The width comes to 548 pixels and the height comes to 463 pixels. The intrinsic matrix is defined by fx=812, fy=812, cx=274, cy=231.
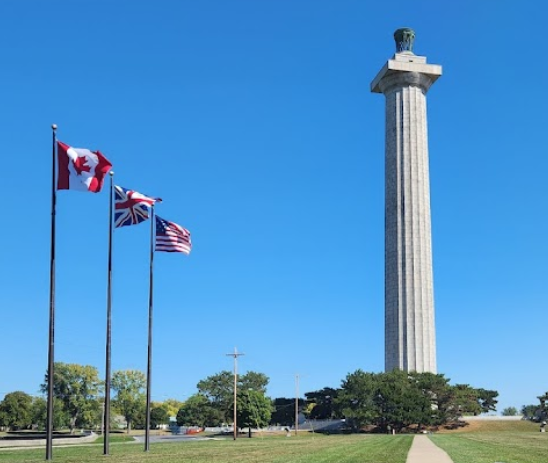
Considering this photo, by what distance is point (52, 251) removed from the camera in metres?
30.4

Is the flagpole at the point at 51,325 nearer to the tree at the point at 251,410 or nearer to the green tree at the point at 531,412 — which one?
the tree at the point at 251,410

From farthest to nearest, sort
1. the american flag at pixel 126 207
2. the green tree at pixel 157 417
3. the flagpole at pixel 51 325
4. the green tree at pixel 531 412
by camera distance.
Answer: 1. the green tree at pixel 157 417
2. the green tree at pixel 531 412
3. the american flag at pixel 126 207
4. the flagpole at pixel 51 325

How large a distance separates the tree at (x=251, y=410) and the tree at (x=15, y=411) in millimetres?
49246

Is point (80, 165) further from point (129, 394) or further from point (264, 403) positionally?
point (129, 394)

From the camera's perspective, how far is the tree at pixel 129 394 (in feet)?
449

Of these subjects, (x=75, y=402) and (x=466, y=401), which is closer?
(x=466, y=401)

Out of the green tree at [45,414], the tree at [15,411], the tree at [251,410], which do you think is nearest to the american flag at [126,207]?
the tree at [251,410]

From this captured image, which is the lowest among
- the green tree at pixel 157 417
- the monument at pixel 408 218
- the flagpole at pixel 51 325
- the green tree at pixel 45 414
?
the green tree at pixel 157 417

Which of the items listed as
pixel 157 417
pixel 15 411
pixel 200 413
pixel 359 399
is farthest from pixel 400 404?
pixel 157 417

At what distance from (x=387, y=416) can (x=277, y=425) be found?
44159 mm

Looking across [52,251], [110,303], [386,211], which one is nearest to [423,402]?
[386,211]

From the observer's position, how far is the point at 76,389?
123 meters

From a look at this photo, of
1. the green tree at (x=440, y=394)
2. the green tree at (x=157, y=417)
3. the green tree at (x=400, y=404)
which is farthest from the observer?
the green tree at (x=157, y=417)

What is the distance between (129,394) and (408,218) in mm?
59427
